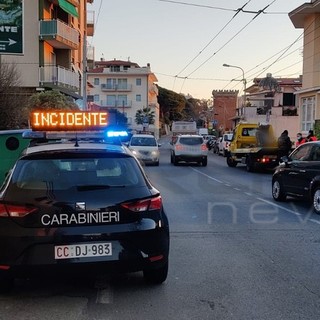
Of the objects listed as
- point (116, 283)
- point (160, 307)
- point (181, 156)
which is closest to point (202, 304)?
point (160, 307)

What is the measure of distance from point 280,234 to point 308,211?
3005mm

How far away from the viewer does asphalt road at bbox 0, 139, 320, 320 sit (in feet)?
15.0

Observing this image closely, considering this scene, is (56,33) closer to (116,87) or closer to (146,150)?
(146,150)

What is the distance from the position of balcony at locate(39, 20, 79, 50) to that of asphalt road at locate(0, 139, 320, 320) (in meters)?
24.8

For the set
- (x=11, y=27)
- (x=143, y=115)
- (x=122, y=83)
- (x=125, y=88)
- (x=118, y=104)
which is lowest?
(x=143, y=115)

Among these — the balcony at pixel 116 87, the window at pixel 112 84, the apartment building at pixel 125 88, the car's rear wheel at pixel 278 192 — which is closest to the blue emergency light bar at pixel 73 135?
the car's rear wheel at pixel 278 192

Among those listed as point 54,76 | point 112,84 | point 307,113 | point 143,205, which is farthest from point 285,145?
point 112,84

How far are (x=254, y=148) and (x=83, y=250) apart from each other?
64.6 ft

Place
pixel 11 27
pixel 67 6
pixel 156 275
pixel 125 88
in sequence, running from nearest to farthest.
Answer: pixel 156 275 → pixel 11 27 → pixel 67 6 → pixel 125 88

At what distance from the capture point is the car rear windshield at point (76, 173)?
483cm

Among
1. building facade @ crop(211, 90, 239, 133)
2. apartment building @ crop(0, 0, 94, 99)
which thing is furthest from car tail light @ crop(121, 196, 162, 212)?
Answer: building facade @ crop(211, 90, 239, 133)

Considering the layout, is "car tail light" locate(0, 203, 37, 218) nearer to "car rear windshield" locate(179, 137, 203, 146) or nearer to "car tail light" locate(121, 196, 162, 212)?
"car tail light" locate(121, 196, 162, 212)

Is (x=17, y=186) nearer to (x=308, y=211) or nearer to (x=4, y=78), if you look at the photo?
(x=308, y=211)

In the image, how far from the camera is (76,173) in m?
5.02
